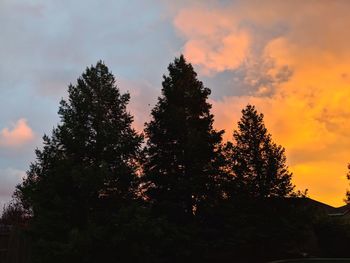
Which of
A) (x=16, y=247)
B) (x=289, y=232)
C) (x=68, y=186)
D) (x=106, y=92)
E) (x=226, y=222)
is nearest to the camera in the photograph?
(x=16, y=247)

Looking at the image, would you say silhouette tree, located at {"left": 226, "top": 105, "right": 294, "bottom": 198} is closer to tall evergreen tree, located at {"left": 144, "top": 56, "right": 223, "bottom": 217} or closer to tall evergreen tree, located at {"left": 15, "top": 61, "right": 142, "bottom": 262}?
tall evergreen tree, located at {"left": 144, "top": 56, "right": 223, "bottom": 217}

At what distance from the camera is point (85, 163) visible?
2130 cm

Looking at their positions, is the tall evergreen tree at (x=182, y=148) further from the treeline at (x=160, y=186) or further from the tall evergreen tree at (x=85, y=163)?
the tall evergreen tree at (x=85, y=163)

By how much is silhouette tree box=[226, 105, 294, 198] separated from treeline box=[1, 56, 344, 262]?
3.1 inches

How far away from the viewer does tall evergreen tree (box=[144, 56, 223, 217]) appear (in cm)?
2589

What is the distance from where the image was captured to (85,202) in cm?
2027

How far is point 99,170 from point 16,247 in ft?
16.4

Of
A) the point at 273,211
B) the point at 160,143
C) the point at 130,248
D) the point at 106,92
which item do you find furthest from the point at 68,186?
the point at 273,211

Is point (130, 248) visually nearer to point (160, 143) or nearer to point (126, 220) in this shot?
point (126, 220)

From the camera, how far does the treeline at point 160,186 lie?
64.0ft

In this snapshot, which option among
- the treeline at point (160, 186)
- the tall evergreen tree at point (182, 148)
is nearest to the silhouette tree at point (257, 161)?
the treeline at point (160, 186)

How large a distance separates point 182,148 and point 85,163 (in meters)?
7.42

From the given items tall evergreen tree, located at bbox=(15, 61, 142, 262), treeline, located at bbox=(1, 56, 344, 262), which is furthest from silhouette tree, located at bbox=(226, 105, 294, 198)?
tall evergreen tree, located at bbox=(15, 61, 142, 262)

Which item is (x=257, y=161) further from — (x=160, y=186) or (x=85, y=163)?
(x=85, y=163)
